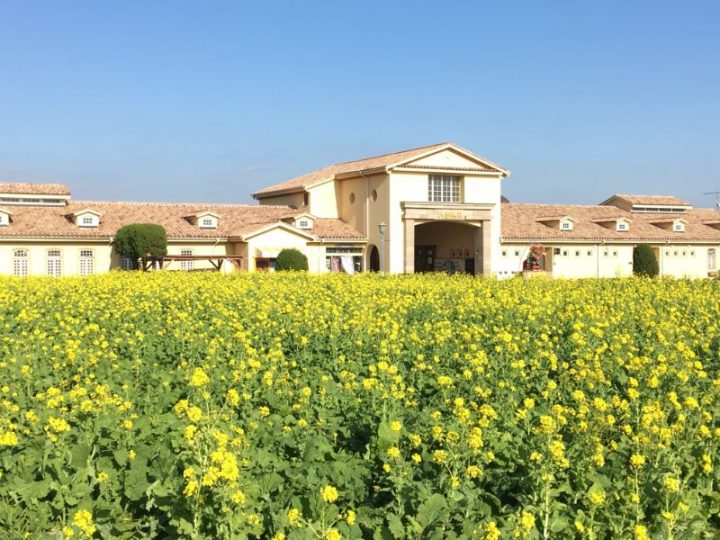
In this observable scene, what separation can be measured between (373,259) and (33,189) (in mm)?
18665

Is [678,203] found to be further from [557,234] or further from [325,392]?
[325,392]

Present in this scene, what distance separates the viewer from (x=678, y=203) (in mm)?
55156

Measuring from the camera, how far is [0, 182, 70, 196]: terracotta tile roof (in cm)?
3772

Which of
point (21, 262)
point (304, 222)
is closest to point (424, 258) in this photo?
point (304, 222)

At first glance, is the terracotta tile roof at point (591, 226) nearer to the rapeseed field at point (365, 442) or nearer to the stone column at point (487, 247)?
the stone column at point (487, 247)

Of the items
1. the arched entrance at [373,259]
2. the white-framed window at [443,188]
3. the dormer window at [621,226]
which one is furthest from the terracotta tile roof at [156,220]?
the dormer window at [621,226]

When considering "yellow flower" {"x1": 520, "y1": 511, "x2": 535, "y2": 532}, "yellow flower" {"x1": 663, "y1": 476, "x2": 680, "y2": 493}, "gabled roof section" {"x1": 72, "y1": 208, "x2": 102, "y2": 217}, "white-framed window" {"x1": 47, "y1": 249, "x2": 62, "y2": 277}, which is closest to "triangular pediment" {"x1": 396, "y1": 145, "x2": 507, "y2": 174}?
"gabled roof section" {"x1": 72, "y1": 208, "x2": 102, "y2": 217}

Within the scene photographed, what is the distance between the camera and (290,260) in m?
35.8

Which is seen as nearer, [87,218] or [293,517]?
[293,517]

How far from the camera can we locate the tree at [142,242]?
34094 millimetres

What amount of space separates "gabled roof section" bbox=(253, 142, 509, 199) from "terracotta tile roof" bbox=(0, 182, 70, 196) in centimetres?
1330

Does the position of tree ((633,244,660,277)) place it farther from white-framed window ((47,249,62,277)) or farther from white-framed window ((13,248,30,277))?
white-framed window ((13,248,30,277))

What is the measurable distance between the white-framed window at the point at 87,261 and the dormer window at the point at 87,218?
1443mm

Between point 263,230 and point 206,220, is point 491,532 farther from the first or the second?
point 206,220
